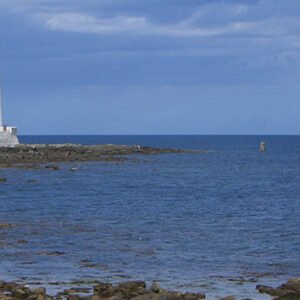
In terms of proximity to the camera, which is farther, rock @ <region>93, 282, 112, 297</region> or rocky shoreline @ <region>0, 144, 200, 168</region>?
rocky shoreline @ <region>0, 144, 200, 168</region>

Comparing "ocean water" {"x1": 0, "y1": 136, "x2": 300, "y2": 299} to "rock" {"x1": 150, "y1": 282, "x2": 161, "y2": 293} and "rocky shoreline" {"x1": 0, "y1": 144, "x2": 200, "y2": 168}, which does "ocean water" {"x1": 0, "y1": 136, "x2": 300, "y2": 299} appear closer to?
"rock" {"x1": 150, "y1": 282, "x2": 161, "y2": 293}

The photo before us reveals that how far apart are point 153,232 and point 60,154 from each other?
67.2 meters

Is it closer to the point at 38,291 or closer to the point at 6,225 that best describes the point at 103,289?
the point at 38,291

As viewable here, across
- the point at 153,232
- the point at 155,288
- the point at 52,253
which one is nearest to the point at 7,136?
the point at 153,232

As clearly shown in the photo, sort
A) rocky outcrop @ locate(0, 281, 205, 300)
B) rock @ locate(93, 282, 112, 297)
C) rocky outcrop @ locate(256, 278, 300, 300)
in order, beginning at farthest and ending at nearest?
rock @ locate(93, 282, 112, 297), rocky outcrop @ locate(256, 278, 300, 300), rocky outcrop @ locate(0, 281, 205, 300)

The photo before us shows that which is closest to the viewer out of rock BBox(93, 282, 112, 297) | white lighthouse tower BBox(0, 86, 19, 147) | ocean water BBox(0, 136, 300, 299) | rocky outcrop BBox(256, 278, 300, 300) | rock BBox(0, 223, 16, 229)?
rocky outcrop BBox(256, 278, 300, 300)

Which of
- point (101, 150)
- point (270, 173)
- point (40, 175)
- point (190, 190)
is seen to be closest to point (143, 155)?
point (101, 150)

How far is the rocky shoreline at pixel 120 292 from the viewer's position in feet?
63.5

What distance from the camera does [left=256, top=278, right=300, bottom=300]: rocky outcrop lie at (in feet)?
64.8

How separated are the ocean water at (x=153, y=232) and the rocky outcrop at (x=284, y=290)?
0.38 m

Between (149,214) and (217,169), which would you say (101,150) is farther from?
(149,214)

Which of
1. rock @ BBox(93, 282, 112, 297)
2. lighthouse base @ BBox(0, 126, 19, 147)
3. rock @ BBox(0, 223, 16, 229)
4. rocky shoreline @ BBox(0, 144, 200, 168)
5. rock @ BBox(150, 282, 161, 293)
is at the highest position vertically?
lighthouse base @ BBox(0, 126, 19, 147)

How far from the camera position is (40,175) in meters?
72.2

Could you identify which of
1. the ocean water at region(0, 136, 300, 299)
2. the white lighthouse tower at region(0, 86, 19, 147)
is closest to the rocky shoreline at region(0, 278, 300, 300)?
the ocean water at region(0, 136, 300, 299)
